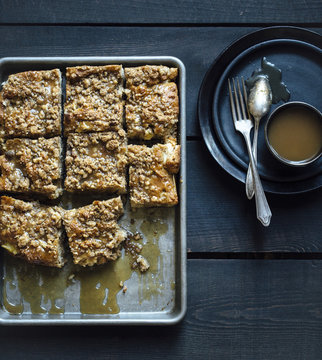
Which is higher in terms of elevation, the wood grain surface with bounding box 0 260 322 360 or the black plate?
the black plate

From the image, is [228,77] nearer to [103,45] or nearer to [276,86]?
[276,86]

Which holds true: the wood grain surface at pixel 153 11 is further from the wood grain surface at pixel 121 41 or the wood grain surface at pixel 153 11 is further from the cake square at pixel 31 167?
the cake square at pixel 31 167

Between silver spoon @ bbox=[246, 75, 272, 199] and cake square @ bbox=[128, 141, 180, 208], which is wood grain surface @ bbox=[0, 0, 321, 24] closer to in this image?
silver spoon @ bbox=[246, 75, 272, 199]

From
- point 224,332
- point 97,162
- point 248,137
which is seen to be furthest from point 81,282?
point 248,137

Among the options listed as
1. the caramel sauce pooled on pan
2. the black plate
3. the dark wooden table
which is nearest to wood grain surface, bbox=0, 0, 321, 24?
the dark wooden table

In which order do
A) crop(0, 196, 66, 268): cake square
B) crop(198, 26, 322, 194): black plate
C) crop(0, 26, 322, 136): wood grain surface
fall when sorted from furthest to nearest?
crop(0, 26, 322, 136): wood grain surface < crop(198, 26, 322, 194): black plate < crop(0, 196, 66, 268): cake square

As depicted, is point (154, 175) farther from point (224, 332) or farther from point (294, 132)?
point (224, 332)

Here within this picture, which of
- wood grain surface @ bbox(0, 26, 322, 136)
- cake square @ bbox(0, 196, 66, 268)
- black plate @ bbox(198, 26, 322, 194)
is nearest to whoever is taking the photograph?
cake square @ bbox(0, 196, 66, 268)
